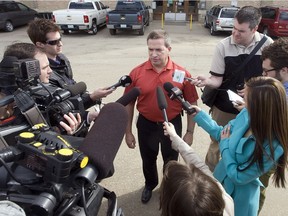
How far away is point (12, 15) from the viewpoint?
16.7m

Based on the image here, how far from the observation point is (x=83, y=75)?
817 cm

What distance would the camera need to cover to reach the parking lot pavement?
136 inches

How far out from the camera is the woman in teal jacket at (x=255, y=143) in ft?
6.00

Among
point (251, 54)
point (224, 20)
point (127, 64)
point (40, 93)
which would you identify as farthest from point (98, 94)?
point (224, 20)

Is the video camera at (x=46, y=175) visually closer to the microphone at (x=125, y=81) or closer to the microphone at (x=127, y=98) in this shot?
the microphone at (x=127, y=98)

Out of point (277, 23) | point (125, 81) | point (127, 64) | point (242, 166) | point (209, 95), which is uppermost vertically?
point (125, 81)

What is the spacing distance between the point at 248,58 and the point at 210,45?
10559 millimetres

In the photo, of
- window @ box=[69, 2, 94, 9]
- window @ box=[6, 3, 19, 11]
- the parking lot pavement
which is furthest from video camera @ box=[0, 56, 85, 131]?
window @ box=[6, 3, 19, 11]

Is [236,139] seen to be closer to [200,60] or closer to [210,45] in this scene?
[200,60]

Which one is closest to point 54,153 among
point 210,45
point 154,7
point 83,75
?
point 83,75

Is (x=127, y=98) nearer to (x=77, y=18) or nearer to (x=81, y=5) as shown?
(x=77, y=18)

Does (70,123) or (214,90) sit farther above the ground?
(70,123)

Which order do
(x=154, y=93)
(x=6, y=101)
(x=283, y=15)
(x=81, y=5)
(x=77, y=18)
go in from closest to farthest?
1. (x=6, y=101)
2. (x=154, y=93)
3. (x=283, y=15)
4. (x=77, y=18)
5. (x=81, y=5)

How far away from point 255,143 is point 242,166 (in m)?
0.20
